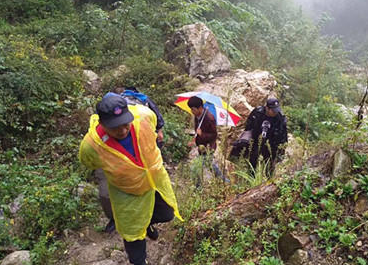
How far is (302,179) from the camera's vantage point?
2.90 metres

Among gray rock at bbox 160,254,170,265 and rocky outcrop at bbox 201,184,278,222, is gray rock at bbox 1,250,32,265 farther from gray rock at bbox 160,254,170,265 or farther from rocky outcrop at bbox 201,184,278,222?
rocky outcrop at bbox 201,184,278,222

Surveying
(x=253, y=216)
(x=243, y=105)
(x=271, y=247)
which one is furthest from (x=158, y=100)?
(x=271, y=247)

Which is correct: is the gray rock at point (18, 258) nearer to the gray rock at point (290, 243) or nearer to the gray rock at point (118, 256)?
the gray rock at point (118, 256)

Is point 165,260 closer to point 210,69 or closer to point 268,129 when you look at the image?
point 268,129

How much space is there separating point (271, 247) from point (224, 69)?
6292mm

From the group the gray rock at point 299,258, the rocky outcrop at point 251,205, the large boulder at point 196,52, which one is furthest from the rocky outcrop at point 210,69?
the gray rock at point 299,258

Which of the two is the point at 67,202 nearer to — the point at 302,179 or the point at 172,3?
the point at 302,179

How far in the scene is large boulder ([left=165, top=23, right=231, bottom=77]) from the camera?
7.93m

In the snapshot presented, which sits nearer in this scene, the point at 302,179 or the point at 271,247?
the point at 271,247

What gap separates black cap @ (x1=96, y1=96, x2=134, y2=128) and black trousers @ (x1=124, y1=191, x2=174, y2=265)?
0.86 m

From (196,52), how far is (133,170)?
→ 19.6ft

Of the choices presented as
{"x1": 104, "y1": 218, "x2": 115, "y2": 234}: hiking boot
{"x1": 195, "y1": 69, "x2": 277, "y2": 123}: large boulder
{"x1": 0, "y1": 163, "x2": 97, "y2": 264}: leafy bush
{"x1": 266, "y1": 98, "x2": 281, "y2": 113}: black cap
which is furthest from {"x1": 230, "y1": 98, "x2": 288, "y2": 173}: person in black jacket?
{"x1": 0, "y1": 163, "x2": 97, "y2": 264}: leafy bush

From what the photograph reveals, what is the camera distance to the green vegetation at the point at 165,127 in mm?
2662

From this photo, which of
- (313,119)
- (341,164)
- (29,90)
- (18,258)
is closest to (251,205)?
(341,164)
